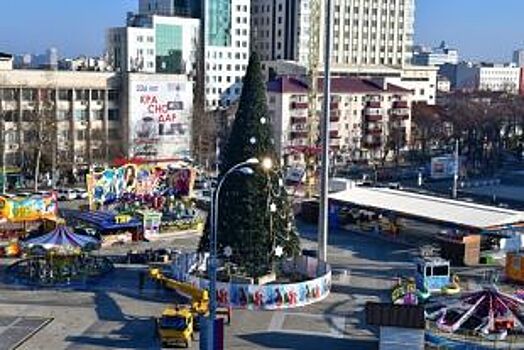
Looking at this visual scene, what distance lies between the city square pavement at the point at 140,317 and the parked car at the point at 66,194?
80.2ft

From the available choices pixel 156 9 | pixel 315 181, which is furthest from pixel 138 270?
pixel 156 9

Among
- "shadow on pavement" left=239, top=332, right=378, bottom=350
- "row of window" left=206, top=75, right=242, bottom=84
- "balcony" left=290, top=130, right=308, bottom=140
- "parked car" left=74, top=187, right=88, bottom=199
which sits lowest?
"shadow on pavement" left=239, top=332, right=378, bottom=350

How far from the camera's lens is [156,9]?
5369 inches

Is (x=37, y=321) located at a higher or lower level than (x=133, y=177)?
lower

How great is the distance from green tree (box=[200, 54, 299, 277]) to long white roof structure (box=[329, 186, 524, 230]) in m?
14.4

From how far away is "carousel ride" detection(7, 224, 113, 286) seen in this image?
38062mm

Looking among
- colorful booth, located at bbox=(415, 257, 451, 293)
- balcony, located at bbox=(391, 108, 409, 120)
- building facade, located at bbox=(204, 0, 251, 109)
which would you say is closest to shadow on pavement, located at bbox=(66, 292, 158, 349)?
colorful booth, located at bbox=(415, 257, 451, 293)

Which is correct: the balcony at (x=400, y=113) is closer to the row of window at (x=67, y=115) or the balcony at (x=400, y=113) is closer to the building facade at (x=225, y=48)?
the building facade at (x=225, y=48)

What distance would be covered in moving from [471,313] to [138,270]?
17933 millimetres

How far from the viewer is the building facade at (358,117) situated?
9325cm

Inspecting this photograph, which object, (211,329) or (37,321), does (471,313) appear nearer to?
(211,329)

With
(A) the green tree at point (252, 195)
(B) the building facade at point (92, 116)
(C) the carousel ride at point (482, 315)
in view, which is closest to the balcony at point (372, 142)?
(B) the building facade at point (92, 116)

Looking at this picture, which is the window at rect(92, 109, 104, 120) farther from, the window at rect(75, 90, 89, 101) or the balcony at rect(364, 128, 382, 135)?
the balcony at rect(364, 128, 382, 135)

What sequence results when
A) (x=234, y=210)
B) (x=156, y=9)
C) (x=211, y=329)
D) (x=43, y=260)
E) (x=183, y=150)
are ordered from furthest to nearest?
(x=156, y=9)
(x=183, y=150)
(x=43, y=260)
(x=234, y=210)
(x=211, y=329)
